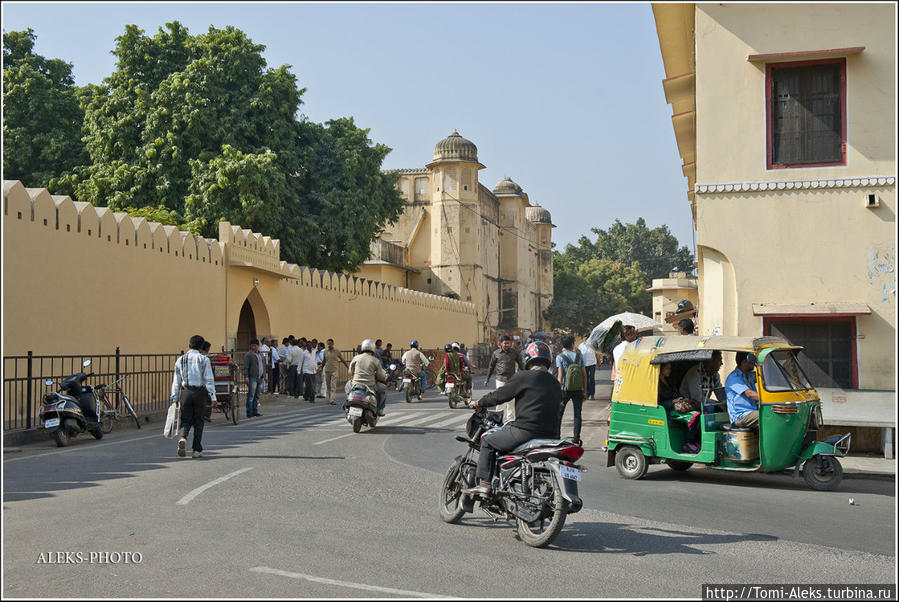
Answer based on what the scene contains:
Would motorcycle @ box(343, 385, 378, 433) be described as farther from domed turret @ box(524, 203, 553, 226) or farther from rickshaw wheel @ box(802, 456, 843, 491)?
domed turret @ box(524, 203, 553, 226)

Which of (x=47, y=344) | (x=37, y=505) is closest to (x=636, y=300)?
(x=47, y=344)

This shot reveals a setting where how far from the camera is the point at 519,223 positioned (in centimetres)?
7100

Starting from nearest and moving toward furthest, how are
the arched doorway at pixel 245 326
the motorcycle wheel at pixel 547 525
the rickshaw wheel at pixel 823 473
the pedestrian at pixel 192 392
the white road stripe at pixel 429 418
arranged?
1. the motorcycle wheel at pixel 547 525
2. the rickshaw wheel at pixel 823 473
3. the pedestrian at pixel 192 392
4. the white road stripe at pixel 429 418
5. the arched doorway at pixel 245 326

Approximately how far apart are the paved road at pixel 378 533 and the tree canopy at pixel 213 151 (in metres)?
21.0

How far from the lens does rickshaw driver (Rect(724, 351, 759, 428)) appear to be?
418 inches

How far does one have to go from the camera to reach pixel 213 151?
111 ft

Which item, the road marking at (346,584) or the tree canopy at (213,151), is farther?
the tree canopy at (213,151)

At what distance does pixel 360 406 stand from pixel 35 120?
89.6ft

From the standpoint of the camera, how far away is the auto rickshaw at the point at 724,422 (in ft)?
34.2

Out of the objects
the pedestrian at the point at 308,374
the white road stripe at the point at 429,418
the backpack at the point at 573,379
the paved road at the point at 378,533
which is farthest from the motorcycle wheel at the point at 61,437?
the pedestrian at the point at 308,374

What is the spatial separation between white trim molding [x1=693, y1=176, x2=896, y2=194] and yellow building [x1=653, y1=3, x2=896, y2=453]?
0.05 ft

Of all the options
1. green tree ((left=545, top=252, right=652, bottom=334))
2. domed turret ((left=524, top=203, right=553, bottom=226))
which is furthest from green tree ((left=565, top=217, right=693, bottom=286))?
domed turret ((left=524, top=203, right=553, bottom=226))

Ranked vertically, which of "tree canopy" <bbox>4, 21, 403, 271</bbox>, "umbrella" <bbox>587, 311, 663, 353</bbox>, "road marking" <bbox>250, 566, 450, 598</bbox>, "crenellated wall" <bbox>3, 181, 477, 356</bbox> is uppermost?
"tree canopy" <bbox>4, 21, 403, 271</bbox>

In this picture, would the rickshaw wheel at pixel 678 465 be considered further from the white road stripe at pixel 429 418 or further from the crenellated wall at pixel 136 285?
the crenellated wall at pixel 136 285
